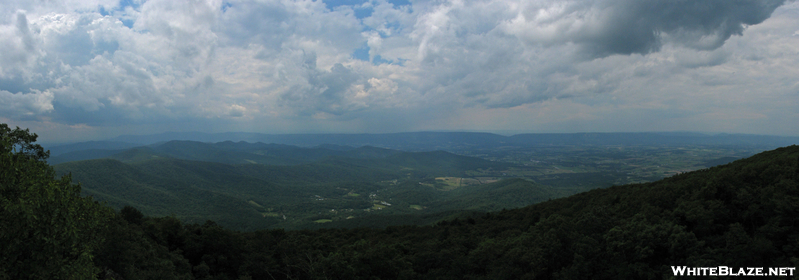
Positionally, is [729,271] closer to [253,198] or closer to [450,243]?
[450,243]

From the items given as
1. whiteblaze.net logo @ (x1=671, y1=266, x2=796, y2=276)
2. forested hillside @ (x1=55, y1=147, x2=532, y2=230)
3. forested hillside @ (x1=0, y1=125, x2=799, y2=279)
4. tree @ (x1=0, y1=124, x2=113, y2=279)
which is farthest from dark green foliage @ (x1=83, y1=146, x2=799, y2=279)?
forested hillside @ (x1=55, y1=147, x2=532, y2=230)

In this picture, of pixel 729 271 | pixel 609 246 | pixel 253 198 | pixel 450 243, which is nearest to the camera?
pixel 729 271

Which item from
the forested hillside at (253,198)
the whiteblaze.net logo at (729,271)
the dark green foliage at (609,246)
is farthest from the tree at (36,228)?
the forested hillside at (253,198)

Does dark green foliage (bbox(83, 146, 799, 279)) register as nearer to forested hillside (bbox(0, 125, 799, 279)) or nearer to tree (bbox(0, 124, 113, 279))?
forested hillside (bbox(0, 125, 799, 279))

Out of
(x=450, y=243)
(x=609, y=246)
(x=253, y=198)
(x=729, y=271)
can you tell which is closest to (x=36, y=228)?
(x=609, y=246)

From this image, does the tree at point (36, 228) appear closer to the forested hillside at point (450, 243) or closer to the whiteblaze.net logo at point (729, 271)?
the forested hillside at point (450, 243)

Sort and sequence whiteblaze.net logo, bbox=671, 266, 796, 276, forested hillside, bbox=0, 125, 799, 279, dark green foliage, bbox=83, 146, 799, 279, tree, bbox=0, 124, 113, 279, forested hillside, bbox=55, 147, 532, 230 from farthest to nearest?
forested hillside, bbox=55, 147, 532, 230 → dark green foliage, bbox=83, 146, 799, 279 → whiteblaze.net logo, bbox=671, 266, 796, 276 → forested hillside, bbox=0, 125, 799, 279 → tree, bbox=0, 124, 113, 279
